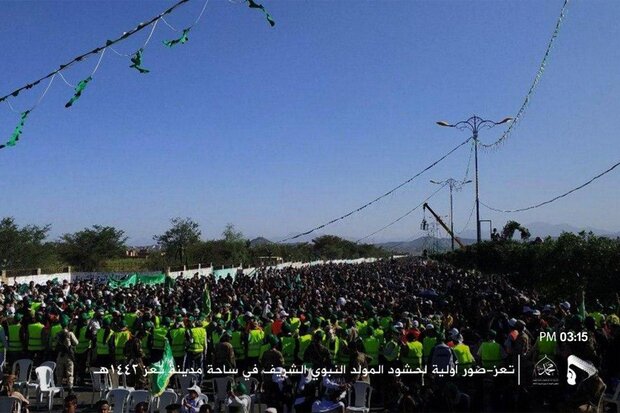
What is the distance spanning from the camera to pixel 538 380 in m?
9.68

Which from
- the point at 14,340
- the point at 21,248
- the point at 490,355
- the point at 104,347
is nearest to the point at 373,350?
the point at 490,355

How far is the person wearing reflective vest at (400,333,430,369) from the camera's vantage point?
10.1 metres

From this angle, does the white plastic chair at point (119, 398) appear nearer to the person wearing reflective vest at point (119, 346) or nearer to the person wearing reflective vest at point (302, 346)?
the person wearing reflective vest at point (119, 346)

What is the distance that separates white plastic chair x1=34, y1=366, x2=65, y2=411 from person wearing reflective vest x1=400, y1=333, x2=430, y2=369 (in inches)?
258

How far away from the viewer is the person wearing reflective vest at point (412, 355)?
1009cm

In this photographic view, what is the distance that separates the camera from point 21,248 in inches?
1973

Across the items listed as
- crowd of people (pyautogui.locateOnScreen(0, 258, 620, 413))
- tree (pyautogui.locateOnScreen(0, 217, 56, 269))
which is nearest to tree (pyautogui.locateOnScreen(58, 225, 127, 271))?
tree (pyautogui.locateOnScreen(0, 217, 56, 269))

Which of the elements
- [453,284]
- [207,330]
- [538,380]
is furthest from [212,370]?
[453,284]

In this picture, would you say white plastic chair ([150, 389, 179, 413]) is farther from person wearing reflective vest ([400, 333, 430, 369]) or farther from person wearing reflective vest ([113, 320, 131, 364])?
person wearing reflective vest ([400, 333, 430, 369])

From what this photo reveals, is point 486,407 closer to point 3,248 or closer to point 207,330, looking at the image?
point 207,330

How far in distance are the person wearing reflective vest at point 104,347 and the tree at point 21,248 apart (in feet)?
139

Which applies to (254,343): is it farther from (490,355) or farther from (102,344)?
(490,355)

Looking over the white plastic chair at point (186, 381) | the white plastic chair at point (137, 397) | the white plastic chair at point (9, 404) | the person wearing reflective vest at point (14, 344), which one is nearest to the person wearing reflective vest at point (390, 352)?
the white plastic chair at point (186, 381)

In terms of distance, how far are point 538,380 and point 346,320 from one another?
3.99 metres
